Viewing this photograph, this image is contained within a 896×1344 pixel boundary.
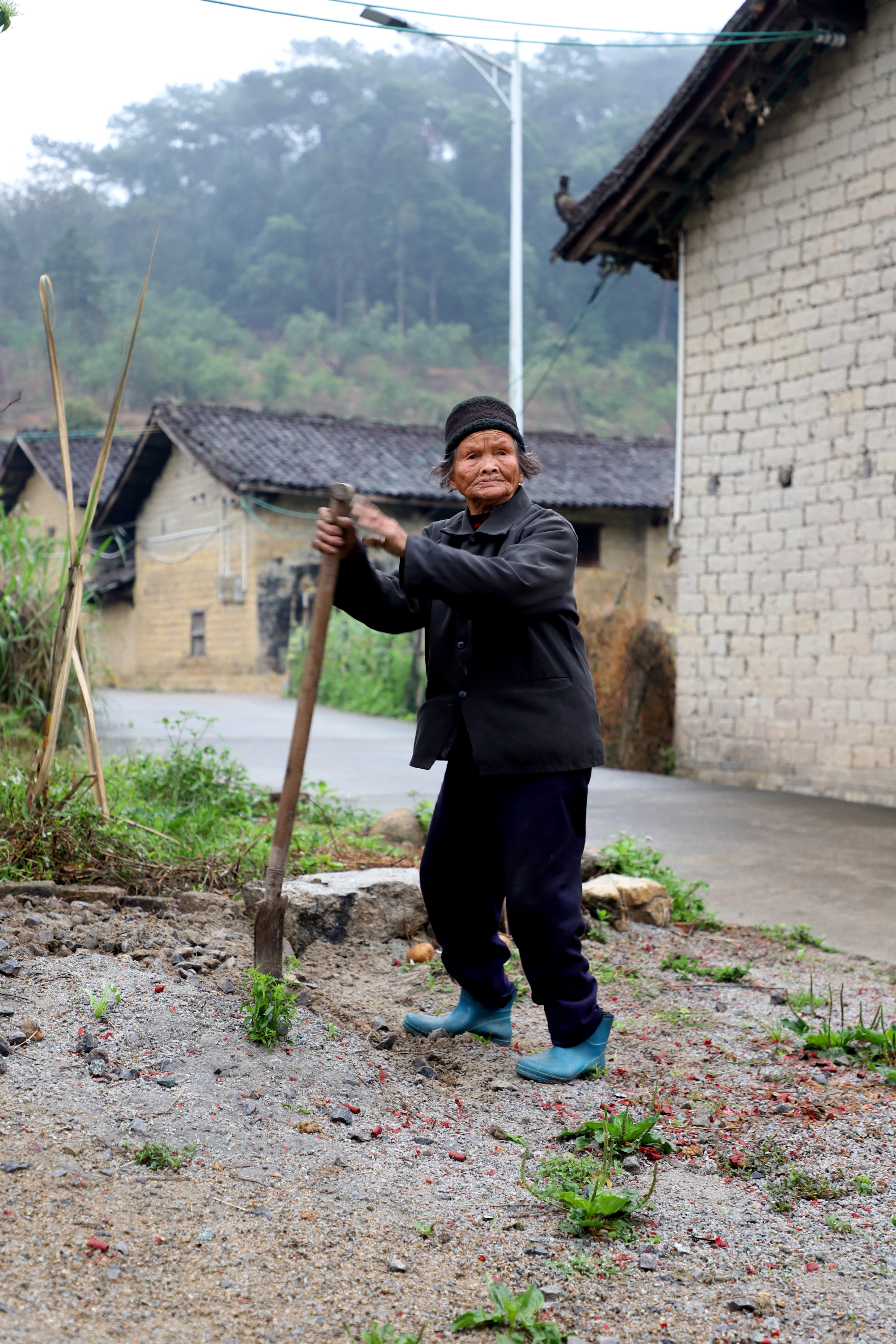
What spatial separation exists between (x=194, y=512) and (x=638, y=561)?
802cm

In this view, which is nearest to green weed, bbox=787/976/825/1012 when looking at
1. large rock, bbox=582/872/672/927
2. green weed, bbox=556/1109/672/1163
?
large rock, bbox=582/872/672/927

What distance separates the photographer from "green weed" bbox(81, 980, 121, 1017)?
2.84 metres

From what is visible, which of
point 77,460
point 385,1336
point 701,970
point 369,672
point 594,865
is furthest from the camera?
point 77,460

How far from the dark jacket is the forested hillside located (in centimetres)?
3991

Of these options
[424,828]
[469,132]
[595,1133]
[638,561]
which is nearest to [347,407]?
[469,132]

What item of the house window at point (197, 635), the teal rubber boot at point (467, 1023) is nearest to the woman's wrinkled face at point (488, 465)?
the teal rubber boot at point (467, 1023)

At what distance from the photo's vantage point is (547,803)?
292cm

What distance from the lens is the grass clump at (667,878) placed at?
4797 millimetres

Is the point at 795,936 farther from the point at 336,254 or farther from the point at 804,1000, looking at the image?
the point at 336,254

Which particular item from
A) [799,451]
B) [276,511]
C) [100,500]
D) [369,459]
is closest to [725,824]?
[799,451]

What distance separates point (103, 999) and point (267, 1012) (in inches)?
15.3

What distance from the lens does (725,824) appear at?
7199 millimetres

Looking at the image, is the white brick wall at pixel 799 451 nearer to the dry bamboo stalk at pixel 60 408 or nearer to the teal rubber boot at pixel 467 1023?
the teal rubber boot at pixel 467 1023

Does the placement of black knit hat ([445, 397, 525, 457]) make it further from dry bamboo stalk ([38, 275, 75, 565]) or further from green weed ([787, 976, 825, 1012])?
green weed ([787, 976, 825, 1012])
